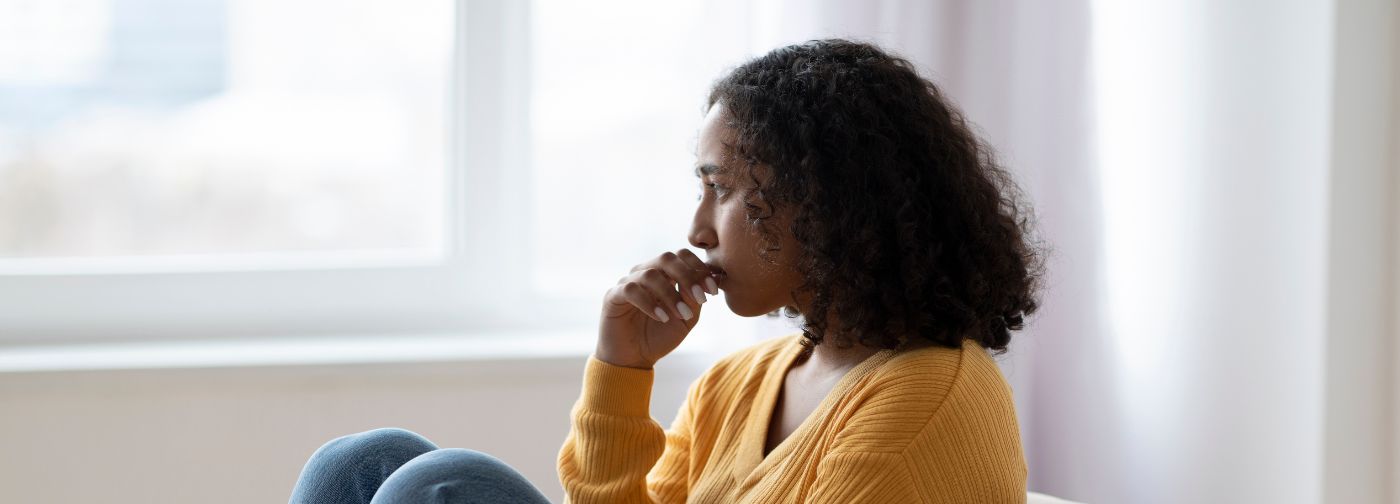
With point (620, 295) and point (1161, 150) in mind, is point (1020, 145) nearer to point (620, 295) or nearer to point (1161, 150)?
point (1161, 150)

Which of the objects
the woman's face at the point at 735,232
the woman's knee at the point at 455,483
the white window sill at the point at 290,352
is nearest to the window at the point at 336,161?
the white window sill at the point at 290,352

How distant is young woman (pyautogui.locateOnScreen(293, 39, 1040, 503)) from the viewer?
96cm

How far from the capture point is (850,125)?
1.03 m

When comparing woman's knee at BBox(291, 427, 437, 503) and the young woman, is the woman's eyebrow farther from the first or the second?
woman's knee at BBox(291, 427, 437, 503)

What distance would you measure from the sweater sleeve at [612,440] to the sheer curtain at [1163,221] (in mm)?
620

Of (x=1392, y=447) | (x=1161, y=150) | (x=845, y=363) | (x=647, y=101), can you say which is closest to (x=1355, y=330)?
(x=1392, y=447)

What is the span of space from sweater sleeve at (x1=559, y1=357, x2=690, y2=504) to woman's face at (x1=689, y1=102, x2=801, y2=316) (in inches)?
5.7

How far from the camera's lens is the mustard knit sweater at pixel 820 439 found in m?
0.93

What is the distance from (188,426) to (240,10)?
0.67 m

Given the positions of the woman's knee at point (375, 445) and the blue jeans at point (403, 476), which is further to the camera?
the woman's knee at point (375, 445)

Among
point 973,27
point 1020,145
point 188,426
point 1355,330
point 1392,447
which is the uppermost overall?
point 973,27

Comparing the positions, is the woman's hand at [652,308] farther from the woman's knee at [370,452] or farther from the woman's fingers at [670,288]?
the woman's knee at [370,452]

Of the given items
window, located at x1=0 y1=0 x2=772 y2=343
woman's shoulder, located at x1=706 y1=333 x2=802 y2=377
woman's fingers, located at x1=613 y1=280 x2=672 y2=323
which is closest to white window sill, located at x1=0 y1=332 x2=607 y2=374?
window, located at x1=0 y1=0 x2=772 y2=343

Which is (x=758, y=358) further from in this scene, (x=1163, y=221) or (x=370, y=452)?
(x=1163, y=221)
